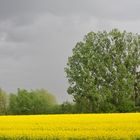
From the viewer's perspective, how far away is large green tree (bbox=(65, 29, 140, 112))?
262 ft

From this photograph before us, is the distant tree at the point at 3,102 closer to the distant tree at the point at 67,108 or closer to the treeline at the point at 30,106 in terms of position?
the treeline at the point at 30,106

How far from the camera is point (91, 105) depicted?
80562 millimetres

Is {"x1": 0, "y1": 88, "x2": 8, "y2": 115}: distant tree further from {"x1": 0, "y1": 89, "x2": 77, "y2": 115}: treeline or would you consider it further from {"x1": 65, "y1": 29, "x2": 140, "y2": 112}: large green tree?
{"x1": 65, "y1": 29, "x2": 140, "y2": 112}: large green tree

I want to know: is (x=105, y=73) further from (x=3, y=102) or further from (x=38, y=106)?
(x=3, y=102)

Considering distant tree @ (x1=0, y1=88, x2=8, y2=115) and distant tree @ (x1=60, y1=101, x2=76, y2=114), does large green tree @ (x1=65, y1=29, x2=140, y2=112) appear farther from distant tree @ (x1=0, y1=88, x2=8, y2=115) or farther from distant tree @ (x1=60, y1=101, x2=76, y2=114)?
distant tree @ (x1=0, y1=88, x2=8, y2=115)

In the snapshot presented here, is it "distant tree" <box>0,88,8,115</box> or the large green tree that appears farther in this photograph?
"distant tree" <box>0,88,8,115</box>

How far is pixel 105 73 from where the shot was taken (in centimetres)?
8362

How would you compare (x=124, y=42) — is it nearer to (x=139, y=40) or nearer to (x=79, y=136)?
(x=139, y=40)

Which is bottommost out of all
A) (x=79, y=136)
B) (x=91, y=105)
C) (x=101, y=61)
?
(x=79, y=136)

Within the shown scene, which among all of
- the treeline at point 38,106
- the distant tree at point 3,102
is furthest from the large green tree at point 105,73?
the distant tree at point 3,102

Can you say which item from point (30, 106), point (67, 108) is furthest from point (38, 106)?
point (67, 108)

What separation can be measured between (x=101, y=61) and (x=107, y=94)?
6939 mm

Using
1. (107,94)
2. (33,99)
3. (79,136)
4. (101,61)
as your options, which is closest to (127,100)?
(107,94)

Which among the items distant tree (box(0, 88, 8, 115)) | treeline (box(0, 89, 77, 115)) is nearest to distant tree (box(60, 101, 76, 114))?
treeline (box(0, 89, 77, 115))
